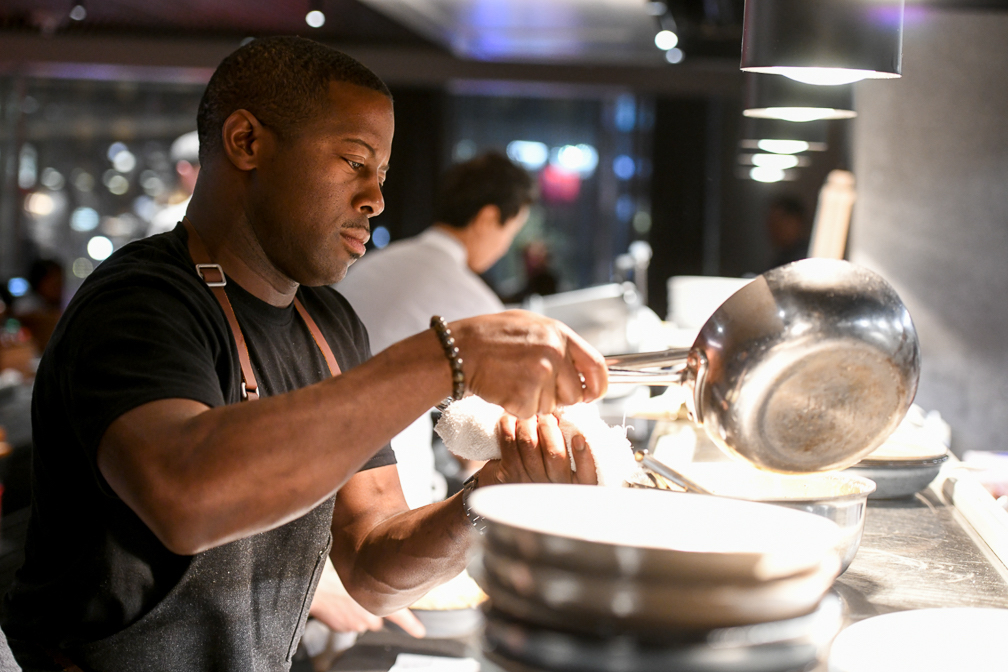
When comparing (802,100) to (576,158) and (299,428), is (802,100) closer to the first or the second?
(299,428)

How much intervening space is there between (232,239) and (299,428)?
1.50 ft

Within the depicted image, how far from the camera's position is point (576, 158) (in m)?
8.62

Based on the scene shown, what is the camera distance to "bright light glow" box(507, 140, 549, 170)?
8.60 m

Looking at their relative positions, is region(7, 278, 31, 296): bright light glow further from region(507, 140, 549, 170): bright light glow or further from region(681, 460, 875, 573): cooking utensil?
region(681, 460, 875, 573): cooking utensil

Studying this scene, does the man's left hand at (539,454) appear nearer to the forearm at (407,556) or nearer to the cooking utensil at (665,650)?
the forearm at (407,556)

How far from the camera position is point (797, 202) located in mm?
5910

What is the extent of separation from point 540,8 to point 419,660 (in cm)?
475

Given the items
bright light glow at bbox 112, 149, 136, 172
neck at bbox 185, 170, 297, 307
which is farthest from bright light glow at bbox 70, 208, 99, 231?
neck at bbox 185, 170, 297, 307

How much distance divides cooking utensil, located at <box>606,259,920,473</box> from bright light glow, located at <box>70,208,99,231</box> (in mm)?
8295

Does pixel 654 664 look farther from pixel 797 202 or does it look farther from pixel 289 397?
pixel 797 202

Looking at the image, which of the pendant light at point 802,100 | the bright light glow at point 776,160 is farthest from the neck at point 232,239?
the bright light glow at point 776,160

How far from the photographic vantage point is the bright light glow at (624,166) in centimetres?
832

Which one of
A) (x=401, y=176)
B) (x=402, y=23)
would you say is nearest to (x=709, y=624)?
(x=402, y=23)

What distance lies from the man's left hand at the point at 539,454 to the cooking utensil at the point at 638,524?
0.26 m
